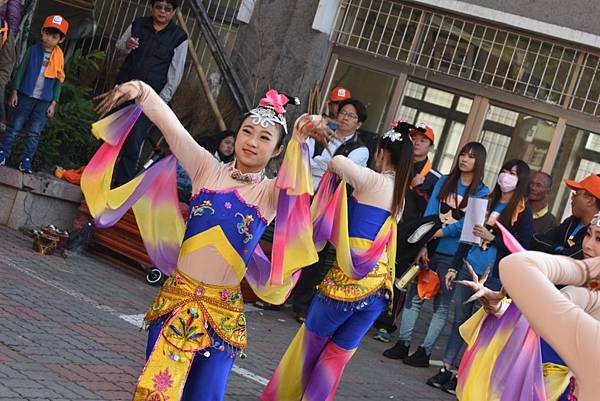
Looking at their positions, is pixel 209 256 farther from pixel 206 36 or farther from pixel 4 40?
pixel 206 36

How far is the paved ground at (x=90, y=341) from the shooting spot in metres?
5.78

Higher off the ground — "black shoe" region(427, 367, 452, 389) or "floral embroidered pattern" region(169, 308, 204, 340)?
"floral embroidered pattern" region(169, 308, 204, 340)

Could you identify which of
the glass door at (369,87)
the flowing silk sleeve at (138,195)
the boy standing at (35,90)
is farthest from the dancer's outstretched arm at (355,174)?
the glass door at (369,87)

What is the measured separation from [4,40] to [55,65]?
1.92 ft

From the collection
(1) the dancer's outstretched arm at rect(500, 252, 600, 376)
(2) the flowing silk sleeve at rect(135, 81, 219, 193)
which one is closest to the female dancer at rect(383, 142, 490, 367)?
(2) the flowing silk sleeve at rect(135, 81, 219, 193)

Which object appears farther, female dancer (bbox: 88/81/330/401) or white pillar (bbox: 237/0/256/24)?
white pillar (bbox: 237/0/256/24)

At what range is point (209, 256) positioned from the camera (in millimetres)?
4738

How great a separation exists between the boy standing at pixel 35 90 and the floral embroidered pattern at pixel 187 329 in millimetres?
5766

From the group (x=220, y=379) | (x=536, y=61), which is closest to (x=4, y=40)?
(x=536, y=61)

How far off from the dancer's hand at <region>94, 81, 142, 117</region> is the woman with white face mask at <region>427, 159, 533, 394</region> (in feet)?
13.3

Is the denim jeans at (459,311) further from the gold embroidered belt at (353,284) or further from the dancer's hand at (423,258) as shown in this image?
the gold embroidered belt at (353,284)

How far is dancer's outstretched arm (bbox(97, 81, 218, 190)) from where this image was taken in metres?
4.69

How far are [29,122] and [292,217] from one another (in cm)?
606

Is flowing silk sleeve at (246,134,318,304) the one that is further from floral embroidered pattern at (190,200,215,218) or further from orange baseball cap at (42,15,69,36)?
orange baseball cap at (42,15,69,36)
